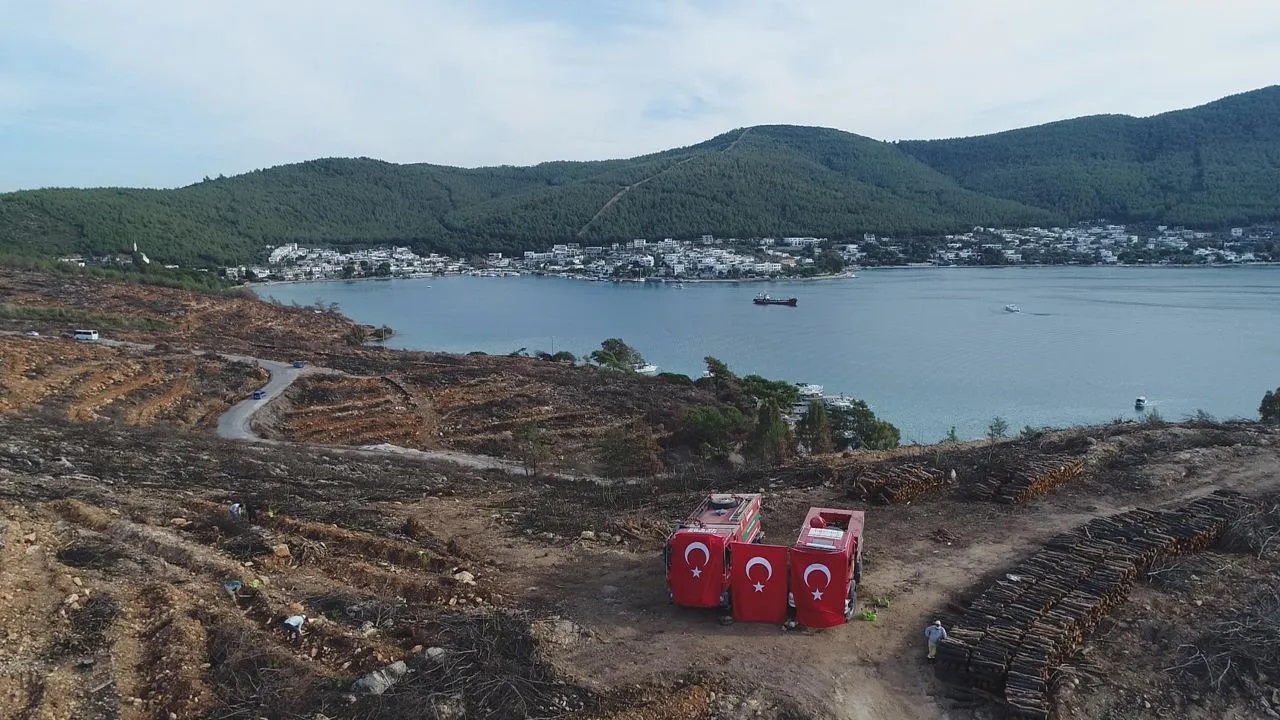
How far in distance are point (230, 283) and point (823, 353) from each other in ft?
178

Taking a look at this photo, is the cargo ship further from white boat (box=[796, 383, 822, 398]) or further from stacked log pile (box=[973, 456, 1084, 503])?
stacked log pile (box=[973, 456, 1084, 503])

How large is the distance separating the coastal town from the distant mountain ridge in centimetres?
472

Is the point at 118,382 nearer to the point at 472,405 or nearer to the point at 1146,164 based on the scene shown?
the point at 472,405

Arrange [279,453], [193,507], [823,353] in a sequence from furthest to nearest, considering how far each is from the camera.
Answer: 1. [823,353]
2. [279,453]
3. [193,507]

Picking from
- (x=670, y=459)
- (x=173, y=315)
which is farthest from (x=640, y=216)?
(x=670, y=459)

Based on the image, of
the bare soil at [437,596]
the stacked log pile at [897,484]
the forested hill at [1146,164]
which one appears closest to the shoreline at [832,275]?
the forested hill at [1146,164]

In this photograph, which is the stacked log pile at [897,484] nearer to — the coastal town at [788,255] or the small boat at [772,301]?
the small boat at [772,301]

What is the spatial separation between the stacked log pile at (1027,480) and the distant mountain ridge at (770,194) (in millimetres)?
92687

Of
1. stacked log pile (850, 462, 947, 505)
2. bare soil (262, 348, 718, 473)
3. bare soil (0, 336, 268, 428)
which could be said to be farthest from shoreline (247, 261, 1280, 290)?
stacked log pile (850, 462, 947, 505)

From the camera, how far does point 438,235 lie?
124 metres

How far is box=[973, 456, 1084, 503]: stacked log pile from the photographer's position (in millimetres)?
8742

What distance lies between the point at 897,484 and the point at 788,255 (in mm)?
96467

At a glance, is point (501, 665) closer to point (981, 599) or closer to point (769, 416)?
point (981, 599)

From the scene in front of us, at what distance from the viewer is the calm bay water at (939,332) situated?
33.4 m
